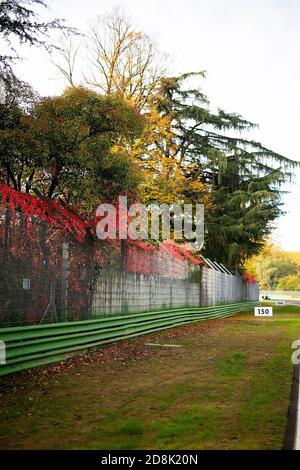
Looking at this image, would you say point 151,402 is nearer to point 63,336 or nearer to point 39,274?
point 39,274

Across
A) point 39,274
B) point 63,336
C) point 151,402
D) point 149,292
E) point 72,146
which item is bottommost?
point 151,402

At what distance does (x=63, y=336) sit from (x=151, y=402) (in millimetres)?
4747

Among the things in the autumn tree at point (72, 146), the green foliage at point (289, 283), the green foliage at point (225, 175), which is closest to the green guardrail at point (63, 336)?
the autumn tree at point (72, 146)

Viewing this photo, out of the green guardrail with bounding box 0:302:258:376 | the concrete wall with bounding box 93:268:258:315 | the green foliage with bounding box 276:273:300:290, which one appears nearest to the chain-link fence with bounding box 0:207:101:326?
the green guardrail with bounding box 0:302:258:376

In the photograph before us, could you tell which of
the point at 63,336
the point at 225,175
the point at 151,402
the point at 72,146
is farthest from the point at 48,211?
the point at 225,175

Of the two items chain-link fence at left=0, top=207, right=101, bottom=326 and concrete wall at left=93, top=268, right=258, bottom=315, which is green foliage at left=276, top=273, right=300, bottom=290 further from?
chain-link fence at left=0, top=207, right=101, bottom=326

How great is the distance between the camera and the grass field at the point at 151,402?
632 cm

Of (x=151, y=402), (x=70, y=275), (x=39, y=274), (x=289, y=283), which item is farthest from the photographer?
(x=289, y=283)

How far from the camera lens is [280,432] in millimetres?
6625

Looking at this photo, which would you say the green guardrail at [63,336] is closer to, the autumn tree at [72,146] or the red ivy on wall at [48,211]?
the red ivy on wall at [48,211]

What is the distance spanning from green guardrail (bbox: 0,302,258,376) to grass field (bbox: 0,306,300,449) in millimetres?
292

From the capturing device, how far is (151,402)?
8.43m

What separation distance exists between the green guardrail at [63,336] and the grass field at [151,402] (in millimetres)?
292
